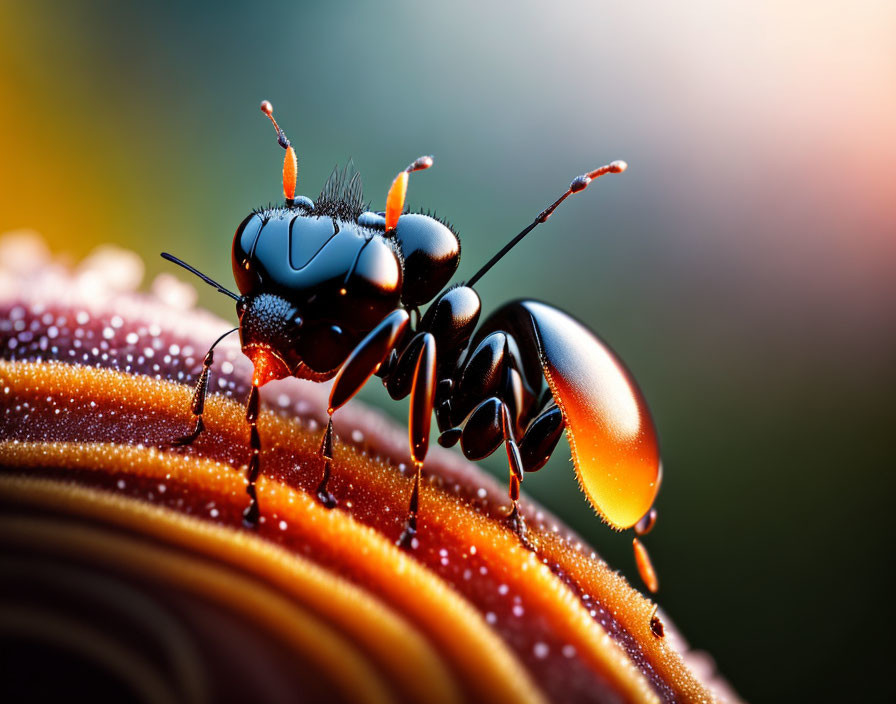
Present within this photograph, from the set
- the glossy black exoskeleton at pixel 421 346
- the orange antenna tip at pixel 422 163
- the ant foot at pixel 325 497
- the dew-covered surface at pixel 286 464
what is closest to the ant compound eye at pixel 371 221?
the glossy black exoskeleton at pixel 421 346

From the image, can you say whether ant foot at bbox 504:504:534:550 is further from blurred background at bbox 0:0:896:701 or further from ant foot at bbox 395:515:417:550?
blurred background at bbox 0:0:896:701

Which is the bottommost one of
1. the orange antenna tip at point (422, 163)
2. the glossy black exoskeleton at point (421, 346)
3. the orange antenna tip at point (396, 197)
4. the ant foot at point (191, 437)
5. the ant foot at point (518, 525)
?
the ant foot at point (191, 437)

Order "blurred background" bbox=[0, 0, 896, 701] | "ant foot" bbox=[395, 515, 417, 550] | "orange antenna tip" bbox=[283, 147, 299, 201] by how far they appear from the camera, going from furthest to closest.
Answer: "blurred background" bbox=[0, 0, 896, 701] → "orange antenna tip" bbox=[283, 147, 299, 201] → "ant foot" bbox=[395, 515, 417, 550]

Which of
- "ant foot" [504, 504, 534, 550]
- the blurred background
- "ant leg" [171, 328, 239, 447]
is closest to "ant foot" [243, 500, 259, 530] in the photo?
"ant leg" [171, 328, 239, 447]

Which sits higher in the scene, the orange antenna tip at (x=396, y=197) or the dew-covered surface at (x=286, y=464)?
the orange antenna tip at (x=396, y=197)

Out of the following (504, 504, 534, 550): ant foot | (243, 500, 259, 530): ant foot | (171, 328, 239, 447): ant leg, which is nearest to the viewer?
(243, 500, 259, 530): ant foot

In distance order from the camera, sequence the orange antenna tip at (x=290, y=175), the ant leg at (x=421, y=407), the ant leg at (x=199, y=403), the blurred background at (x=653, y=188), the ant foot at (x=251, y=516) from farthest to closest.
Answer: the blurred background at (x=653, y=188)
the orange antenna tip at (x=290, y=175)
the ant leg at (x=421, y=407)
the ant leg at (x=199, y=403)
the ant foot at (x=251, y=516)

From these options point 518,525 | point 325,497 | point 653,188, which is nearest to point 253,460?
point 325,497

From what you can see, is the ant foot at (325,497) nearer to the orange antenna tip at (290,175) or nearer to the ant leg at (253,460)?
the ant leg at (253,460)
